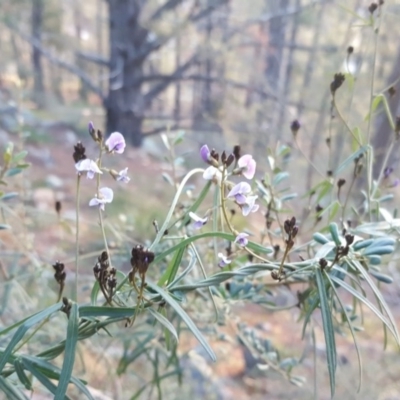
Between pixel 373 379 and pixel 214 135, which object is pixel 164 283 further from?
pixel 214 135

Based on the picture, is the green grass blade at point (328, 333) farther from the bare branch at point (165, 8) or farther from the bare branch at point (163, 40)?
the bare branch at point (165, 8)

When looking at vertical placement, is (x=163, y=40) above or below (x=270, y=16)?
below

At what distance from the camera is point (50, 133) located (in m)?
5.30

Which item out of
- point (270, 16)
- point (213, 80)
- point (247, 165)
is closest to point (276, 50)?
point (270, 16)

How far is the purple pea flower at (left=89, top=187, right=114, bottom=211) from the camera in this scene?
249mm

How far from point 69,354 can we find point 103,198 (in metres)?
0.09

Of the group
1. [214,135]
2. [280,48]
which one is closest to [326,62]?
[280,48]

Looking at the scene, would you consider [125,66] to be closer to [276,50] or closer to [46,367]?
[276,50]

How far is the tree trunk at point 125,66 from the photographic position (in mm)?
3844

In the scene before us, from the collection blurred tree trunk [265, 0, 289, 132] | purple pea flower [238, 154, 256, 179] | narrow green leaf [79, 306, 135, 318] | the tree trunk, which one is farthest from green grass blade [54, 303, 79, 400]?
the tree trunk

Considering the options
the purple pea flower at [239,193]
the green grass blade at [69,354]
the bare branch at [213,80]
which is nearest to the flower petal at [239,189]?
the purple pea flower at [239,193]

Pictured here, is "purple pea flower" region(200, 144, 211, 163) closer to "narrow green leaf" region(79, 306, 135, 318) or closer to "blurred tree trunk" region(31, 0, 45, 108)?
"narrow green leaf" region(79, 306, 135, 318)

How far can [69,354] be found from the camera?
0.21 meters

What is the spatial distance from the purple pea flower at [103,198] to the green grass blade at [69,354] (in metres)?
0.06
